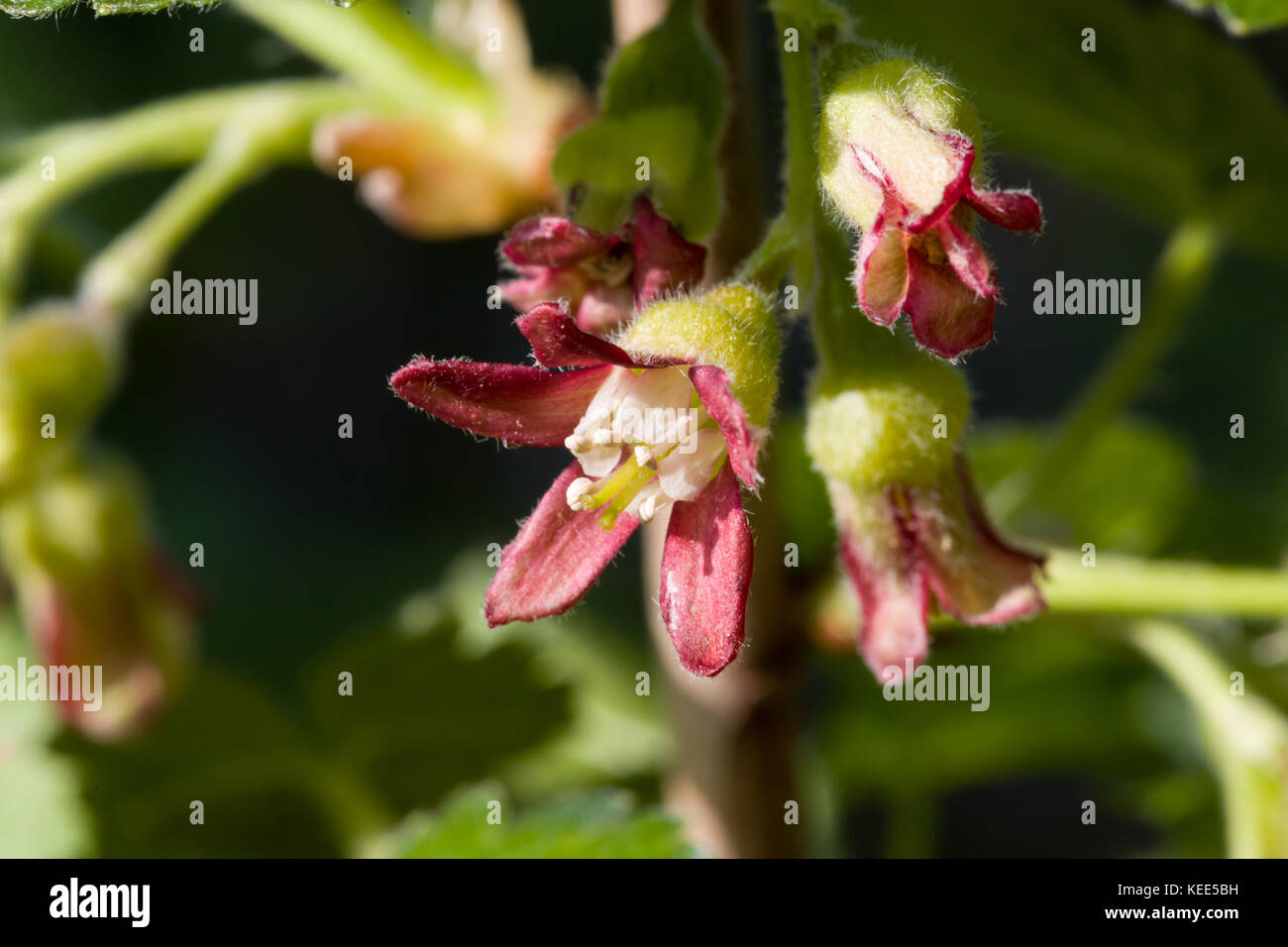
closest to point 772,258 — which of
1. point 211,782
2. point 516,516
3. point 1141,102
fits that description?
point 1141,102

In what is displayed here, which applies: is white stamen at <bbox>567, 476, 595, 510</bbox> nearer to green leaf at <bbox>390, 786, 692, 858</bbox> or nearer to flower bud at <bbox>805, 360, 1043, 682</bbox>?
flower bud at <bbox>805, 360, 1043, 682</bbox>

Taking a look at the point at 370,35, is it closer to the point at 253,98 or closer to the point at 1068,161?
the point at 253,98

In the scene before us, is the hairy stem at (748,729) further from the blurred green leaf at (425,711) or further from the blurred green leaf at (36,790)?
the blurred green leaf at (36,790)

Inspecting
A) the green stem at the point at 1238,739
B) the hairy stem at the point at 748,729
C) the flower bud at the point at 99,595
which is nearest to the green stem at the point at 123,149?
the flower bud at the point at 99,595

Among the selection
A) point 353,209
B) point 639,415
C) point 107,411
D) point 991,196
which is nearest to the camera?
point 991,196

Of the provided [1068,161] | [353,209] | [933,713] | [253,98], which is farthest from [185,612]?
[353,209]

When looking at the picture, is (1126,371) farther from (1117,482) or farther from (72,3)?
(72,3)
